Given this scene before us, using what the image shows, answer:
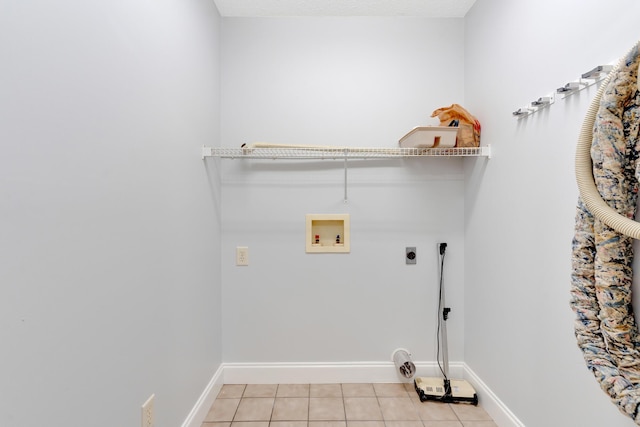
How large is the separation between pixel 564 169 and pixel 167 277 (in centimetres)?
174

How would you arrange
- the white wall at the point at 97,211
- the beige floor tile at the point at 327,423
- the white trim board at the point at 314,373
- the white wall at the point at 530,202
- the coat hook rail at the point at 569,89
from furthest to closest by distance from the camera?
the white trim board at the point at 314,373 → the beige floor tile at the point at 327,423 → the white wall at the point at 530,202 → the coat hook rail at the point at 569,89 → the white wall at the point at 97,211

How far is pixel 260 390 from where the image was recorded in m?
2.11

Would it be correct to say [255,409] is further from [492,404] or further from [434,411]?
[492,404]

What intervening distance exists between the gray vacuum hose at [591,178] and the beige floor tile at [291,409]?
67.4 inches

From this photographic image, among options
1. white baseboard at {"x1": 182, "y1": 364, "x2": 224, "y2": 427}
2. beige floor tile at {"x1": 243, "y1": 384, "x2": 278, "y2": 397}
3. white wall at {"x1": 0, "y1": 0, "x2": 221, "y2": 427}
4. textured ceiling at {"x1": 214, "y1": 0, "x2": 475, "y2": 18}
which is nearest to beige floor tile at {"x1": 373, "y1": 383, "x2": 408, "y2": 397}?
beige floor tile at {"x1": 243, "y1": 384, "x2": 278, "y2": 397}

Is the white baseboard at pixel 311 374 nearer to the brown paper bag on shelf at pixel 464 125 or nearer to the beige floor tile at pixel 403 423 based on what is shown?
the beige floor tile at pixel 403 423

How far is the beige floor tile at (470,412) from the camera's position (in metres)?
1.82

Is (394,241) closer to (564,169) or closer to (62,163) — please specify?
(564,169)

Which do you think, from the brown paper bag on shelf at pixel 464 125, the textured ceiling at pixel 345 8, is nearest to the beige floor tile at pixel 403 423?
the brown paper bag on shelf at pixel 464 125

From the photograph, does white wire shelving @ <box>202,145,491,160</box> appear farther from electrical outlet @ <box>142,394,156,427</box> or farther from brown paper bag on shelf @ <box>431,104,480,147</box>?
electrical outlet @ <box>142,394,156,427</box>

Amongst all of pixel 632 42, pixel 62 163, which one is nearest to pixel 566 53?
pixel 632 42

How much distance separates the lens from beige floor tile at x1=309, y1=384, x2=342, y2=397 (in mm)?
2039

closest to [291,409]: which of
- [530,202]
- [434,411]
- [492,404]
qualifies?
[434,411]

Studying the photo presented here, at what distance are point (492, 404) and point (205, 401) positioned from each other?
1.65 m
